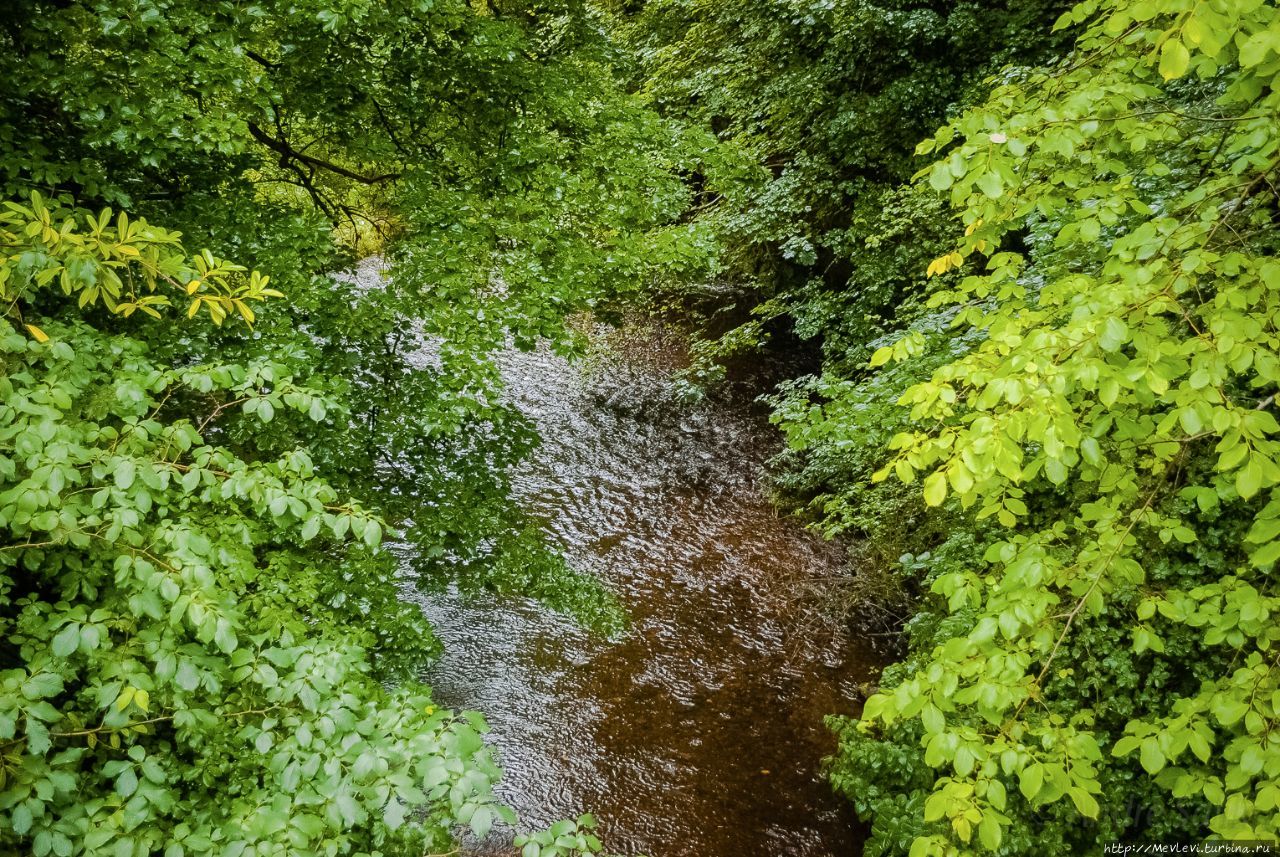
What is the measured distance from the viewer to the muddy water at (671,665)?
5594mm

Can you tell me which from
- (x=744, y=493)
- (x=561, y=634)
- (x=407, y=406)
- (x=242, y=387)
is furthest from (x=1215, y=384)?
(x=744, y=493)

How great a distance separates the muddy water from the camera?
5.59 meters

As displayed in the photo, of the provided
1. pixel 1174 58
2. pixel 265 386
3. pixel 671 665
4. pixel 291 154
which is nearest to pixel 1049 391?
pixel 1174 58

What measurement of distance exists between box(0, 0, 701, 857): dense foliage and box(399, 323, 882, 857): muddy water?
860mm

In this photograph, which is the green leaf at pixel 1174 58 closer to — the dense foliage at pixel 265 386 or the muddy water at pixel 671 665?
the dense foliage at pixel 265 386

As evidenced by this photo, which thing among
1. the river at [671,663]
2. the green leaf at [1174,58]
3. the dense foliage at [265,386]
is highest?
the green leaf at [1174,58]

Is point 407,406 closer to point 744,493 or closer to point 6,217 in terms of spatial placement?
point 6,217

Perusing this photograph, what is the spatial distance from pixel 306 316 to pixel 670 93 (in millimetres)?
7762

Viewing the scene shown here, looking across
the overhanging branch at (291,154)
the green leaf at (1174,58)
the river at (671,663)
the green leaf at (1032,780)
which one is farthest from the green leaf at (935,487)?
the overhanging branch at (291,154)

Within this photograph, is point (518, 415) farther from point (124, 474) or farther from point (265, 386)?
point (124, 474)

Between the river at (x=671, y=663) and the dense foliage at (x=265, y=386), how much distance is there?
0.86 meters

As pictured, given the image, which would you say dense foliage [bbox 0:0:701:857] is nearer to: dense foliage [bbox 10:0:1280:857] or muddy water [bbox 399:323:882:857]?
dense foliage [bbox 10:0:1280:857]

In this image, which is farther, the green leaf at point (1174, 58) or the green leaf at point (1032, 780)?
the green leaf at point (1032, 780)

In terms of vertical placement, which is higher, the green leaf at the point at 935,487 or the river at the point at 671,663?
the green leaf at the point at 935,487
